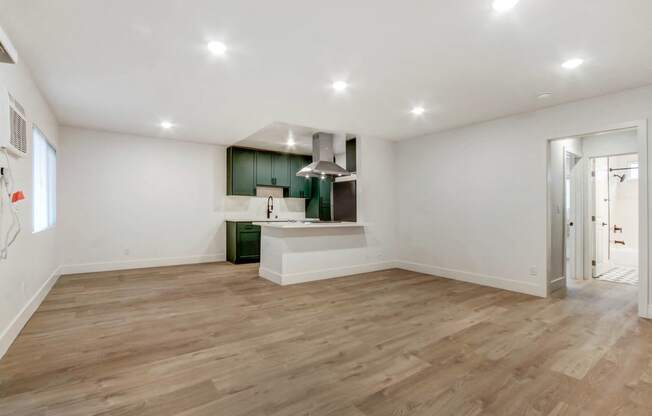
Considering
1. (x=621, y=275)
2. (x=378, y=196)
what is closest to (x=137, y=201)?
(x=378, y=196)

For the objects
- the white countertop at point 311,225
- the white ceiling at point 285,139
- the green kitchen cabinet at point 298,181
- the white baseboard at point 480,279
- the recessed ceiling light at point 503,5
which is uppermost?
the white ceiling at point 285,139

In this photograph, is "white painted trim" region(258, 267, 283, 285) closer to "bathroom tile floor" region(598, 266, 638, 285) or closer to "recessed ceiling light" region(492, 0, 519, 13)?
"recessed ceiling light" region(492, 0, 519, 13)

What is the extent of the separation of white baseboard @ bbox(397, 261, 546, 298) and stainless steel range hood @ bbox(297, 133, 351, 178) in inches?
85.9

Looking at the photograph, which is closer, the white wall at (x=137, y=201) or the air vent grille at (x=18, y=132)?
the air vent grille at (x=18, y=132)

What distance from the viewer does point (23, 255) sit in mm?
3057

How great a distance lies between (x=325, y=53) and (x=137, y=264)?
542 centimetres

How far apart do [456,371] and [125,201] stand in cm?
609

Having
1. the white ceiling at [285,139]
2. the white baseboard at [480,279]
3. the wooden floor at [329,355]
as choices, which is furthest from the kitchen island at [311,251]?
the white ceiling at [285,139]

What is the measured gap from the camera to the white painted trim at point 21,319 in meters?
2.49

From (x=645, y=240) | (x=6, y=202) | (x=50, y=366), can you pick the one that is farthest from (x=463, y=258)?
(x=6, y=202)

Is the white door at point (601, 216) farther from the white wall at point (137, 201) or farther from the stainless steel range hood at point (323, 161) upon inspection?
the white wall at point (137, 201)

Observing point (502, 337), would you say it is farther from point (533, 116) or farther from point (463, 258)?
point (533, 116)

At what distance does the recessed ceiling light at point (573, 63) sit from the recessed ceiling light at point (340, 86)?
2069 mm

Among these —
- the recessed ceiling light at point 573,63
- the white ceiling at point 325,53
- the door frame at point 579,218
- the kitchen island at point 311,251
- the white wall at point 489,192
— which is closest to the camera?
the white ceiling at point 325,53
